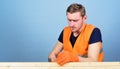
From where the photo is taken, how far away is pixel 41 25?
8.21 ft

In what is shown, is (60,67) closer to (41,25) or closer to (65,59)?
(65,59)

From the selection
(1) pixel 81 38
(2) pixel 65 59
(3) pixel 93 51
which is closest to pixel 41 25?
(1) pixel 81 38

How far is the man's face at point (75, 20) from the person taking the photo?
5.53ft

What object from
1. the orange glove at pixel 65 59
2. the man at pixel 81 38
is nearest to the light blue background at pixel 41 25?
the man at pixel 81 38

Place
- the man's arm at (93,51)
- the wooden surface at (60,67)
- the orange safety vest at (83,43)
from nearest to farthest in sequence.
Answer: the wooden surface at (60,67)
the man's arm at (93,51)
the orange safety vest at (83,43)

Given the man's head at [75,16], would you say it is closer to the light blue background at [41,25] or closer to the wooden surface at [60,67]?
the wooden surface at [60,67]

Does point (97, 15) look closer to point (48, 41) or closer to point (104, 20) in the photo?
point (104, 20)

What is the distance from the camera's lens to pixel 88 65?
4.52 ft

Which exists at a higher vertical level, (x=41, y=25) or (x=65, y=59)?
(x=65, y=59)

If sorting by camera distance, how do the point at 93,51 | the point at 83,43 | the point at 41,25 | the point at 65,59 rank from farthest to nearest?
1. the point at 41,25
2. the point at 83,43
3. the point at 93,51
4. the point at 65,59

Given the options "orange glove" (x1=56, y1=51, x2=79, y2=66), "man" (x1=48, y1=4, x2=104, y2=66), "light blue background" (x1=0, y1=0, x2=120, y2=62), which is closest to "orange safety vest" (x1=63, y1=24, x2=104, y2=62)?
"man" (x1=48, y1=4, x2=104, y2=66)

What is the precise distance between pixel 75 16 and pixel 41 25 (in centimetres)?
86

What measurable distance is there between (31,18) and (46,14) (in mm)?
133

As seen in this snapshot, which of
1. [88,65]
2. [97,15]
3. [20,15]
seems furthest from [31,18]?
[88,65]
